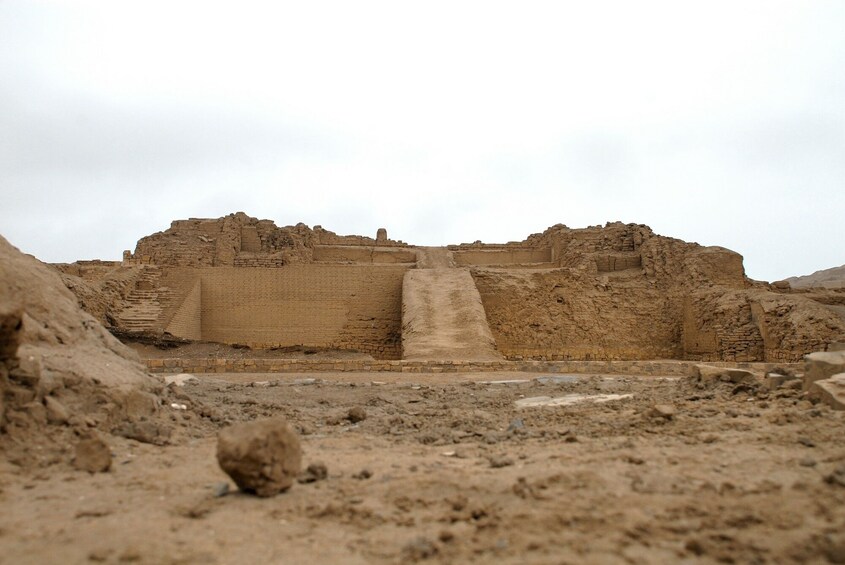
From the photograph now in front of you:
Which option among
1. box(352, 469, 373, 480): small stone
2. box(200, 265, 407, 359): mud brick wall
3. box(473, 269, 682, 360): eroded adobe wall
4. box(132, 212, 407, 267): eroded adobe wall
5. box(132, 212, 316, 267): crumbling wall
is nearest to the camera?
box(352, 469, 373, 480): small stone

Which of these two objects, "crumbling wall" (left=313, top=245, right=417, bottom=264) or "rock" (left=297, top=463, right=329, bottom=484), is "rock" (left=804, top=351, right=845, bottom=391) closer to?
"rock" (left=297, top=463, right=329, bottom=484)

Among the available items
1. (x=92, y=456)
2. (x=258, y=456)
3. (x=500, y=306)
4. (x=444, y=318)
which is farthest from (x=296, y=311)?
(x=258, y=456)

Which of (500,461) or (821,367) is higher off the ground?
(821,367)

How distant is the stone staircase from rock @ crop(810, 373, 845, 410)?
1272 cm

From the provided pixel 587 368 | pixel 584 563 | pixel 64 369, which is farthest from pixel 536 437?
pixel 587 368

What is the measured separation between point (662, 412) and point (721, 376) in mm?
1883

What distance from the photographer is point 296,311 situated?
1653 cm

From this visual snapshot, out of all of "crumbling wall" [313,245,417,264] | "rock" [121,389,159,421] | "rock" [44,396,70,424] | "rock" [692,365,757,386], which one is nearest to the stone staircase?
"crumbling wall" [313,245,417,264]

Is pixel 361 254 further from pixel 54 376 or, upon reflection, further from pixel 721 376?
pixel 54 376

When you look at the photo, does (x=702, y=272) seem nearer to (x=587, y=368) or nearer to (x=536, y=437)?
(x=587, y=368)

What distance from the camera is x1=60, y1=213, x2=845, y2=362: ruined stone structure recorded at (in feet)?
48.0

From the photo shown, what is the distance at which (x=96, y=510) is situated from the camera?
2830mm

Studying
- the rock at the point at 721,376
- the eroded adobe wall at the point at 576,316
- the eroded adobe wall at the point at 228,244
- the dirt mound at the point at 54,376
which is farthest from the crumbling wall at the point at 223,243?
the rock at the point at 721,376

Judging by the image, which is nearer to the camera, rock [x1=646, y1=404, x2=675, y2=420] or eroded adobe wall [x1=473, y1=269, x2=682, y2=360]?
rock [x1=646, y1=404, x2=675, y2=420]
